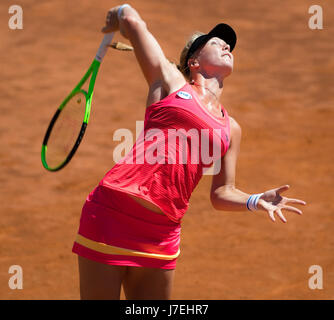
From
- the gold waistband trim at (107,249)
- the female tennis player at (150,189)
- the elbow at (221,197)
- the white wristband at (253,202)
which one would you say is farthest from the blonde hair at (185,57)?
the gold waistband trim at (107,249)

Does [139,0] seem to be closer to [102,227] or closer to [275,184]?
[275,184]

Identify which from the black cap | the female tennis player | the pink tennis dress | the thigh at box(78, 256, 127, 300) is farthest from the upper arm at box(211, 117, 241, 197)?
the thigh at box(78, 256, 127, 300)

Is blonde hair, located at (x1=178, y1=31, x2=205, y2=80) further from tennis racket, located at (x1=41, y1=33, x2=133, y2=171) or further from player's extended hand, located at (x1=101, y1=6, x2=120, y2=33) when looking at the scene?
tennis racket, located at (x1=41, y1=33, x2=133, y2=171)

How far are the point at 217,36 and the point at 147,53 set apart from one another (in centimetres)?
55

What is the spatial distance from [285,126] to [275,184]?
1640mm

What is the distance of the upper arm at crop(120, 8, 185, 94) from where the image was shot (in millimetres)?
2967

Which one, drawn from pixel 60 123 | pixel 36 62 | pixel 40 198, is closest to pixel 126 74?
pixel 36 62

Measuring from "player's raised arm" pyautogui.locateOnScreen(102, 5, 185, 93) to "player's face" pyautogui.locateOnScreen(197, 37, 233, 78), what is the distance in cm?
23

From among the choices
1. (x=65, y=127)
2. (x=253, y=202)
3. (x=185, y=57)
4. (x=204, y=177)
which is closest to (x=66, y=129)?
(x=65, y=127)

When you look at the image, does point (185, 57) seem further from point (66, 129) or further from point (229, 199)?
point (66, 129)

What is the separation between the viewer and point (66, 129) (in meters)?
4.56

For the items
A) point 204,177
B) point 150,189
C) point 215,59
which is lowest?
point 204,177

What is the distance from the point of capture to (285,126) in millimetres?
8867

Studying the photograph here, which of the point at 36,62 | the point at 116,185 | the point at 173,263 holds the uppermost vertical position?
the point at 36,62
